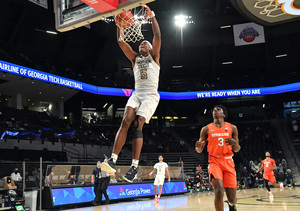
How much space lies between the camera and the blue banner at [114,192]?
13.4 metres

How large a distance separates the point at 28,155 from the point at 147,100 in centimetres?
1715

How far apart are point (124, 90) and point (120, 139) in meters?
27.7

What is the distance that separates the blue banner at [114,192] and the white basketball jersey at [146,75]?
8.77 metres

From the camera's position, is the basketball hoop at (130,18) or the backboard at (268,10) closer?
the basketball hoop at (130,18)

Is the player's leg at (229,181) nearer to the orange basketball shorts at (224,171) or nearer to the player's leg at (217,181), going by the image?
the orange basketball shorts at (224,171)

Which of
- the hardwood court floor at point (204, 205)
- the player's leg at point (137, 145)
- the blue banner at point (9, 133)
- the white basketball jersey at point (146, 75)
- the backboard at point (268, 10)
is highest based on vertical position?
the backboard at point (268, 10)

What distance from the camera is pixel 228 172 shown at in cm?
653

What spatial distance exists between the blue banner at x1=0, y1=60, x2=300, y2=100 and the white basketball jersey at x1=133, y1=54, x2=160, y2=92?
1846cm

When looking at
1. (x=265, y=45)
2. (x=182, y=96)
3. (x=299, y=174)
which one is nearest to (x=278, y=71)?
(x=265, y=45)

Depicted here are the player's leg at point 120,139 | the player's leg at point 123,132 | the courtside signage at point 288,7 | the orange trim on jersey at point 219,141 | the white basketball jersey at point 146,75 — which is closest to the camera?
the player's leg at point 120,139

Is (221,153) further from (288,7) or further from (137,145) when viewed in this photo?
(288,7)

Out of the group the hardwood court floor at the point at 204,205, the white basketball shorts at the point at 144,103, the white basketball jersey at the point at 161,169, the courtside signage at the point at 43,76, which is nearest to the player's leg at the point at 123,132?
the white basketball shorts at the point at 144,103

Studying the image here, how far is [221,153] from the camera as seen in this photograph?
660 centimetres

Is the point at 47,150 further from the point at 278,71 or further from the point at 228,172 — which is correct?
the point at 278,71
